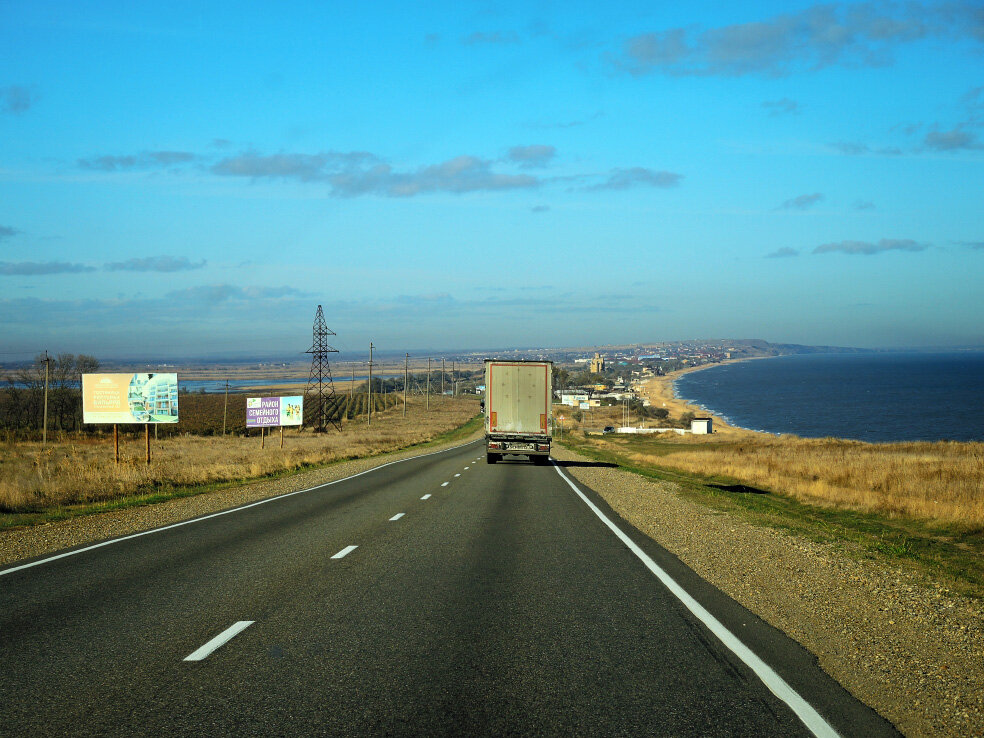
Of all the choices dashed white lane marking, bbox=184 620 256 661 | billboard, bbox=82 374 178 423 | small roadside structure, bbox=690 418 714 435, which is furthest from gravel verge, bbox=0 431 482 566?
small roadside structure, bbox=690 418 714 435

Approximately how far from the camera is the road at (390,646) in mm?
5074

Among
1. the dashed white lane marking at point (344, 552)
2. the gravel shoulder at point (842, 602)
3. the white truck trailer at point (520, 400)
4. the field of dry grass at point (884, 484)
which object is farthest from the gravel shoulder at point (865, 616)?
the white truck trailer at point (520, 400)

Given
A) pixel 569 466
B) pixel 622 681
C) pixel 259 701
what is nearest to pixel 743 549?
pixel 622 681

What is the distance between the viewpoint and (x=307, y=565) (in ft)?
34.2

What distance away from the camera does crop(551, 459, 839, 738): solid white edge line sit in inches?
198

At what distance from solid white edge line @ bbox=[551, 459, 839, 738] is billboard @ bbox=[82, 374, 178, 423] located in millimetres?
27434

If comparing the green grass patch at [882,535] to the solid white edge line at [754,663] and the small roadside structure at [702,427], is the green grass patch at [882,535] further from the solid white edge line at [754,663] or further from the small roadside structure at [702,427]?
the small roadside structure at [702,427]

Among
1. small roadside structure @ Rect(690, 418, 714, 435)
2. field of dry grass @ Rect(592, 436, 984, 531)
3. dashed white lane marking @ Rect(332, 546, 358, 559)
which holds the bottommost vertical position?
small roadside structure @ Rect(690, 418, 714, 435)

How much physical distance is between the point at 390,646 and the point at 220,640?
54.9 inches

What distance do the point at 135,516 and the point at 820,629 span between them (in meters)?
13.8

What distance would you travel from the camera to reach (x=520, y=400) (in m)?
31.7

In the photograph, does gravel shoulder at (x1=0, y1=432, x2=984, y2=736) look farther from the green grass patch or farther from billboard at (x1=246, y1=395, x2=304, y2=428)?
billboard at (x1=246, y1=395, x2=304, y2=428)

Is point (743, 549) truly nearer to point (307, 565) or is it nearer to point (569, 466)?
point (307, 565)

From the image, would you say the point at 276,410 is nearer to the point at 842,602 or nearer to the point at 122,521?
the point at 122,521
